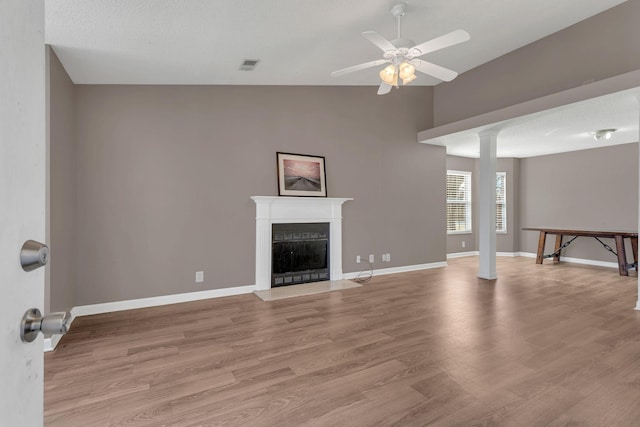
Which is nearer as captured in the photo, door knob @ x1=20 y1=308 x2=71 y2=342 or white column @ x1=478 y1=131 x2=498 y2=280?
door knob @ x1=20 y1=308 x2=71 y2=342

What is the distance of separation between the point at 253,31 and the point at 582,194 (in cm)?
723

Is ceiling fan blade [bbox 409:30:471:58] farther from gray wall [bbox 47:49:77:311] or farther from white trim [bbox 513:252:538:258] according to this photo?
white trim [bbox 513:252:538:258]

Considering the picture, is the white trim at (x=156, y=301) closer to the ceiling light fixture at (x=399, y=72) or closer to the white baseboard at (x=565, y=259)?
the ceiling light fixture at (x=399, y=72)

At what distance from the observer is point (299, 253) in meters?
4.78

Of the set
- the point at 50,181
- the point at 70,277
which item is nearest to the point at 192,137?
the point at 50,181

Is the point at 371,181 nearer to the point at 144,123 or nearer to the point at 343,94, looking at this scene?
the point at 343,94

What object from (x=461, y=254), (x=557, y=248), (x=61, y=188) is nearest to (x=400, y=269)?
(x=461, y=254)

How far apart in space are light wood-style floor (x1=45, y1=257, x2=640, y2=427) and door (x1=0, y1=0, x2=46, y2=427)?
4.67ft

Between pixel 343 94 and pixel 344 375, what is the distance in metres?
4.19

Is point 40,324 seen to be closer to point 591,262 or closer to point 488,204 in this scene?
point 488,204

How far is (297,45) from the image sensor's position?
3391 mm

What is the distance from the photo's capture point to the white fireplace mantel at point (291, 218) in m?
4.43

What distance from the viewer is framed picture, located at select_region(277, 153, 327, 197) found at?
462 cm

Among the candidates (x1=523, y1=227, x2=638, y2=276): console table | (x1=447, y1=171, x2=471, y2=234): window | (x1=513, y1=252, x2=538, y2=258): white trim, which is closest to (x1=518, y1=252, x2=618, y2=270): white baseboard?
(x1=523, y1=227, x2=638, y2=276): console table
